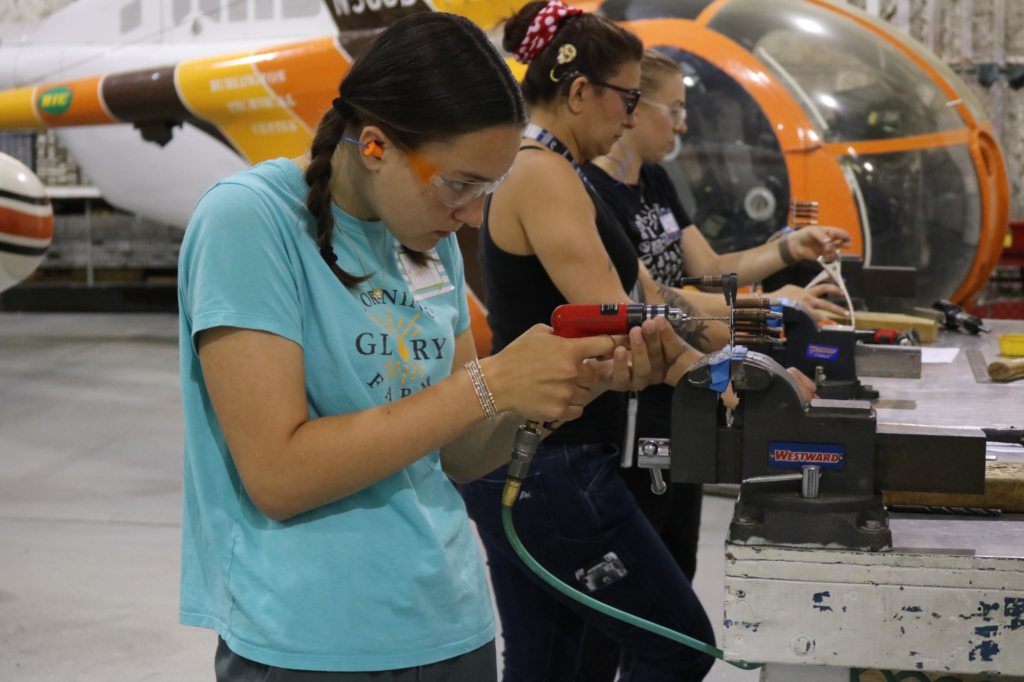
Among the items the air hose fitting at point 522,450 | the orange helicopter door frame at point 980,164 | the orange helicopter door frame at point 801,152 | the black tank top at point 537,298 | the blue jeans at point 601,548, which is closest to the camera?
the air hose fitting at point 522,450

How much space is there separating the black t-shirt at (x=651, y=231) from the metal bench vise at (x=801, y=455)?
1163 millimetres

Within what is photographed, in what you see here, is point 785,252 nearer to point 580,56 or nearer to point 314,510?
point 580,56

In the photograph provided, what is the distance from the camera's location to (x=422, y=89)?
1.13 meters

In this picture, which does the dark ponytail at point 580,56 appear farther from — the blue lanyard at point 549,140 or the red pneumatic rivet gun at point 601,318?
the red pneumatic rivet gun at point 601,318

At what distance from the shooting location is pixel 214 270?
1068 mm

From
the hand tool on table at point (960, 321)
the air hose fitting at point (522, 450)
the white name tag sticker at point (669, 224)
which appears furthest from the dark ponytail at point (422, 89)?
the hand tool on table at point (960, 321)

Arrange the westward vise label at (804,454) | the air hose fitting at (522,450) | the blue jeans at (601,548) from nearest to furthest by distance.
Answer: the westward vise label at (804,454)
the air hose fitting at (522,450)
the blue jeans at (601,548)

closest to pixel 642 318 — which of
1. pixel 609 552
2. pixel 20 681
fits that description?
pixel 609 552

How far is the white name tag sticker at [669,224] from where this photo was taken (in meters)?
2.61

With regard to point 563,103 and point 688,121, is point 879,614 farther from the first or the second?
point 688,121

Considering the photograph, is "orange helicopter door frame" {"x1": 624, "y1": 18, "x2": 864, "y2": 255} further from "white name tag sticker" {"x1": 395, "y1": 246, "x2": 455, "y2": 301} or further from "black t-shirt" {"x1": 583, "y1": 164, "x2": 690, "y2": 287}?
"white name tag sticker" {"x1": 395, "y1": 246, "x2": 455, "y2": 301}

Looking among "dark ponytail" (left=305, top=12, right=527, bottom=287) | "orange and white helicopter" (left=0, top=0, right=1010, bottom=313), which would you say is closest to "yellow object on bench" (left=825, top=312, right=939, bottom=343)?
"orange and white helicopter" (left=0, top=0, right=1010, bottom=313)

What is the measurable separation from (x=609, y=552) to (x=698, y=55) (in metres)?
3.59

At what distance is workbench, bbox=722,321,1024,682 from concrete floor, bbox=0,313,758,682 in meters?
1.90
